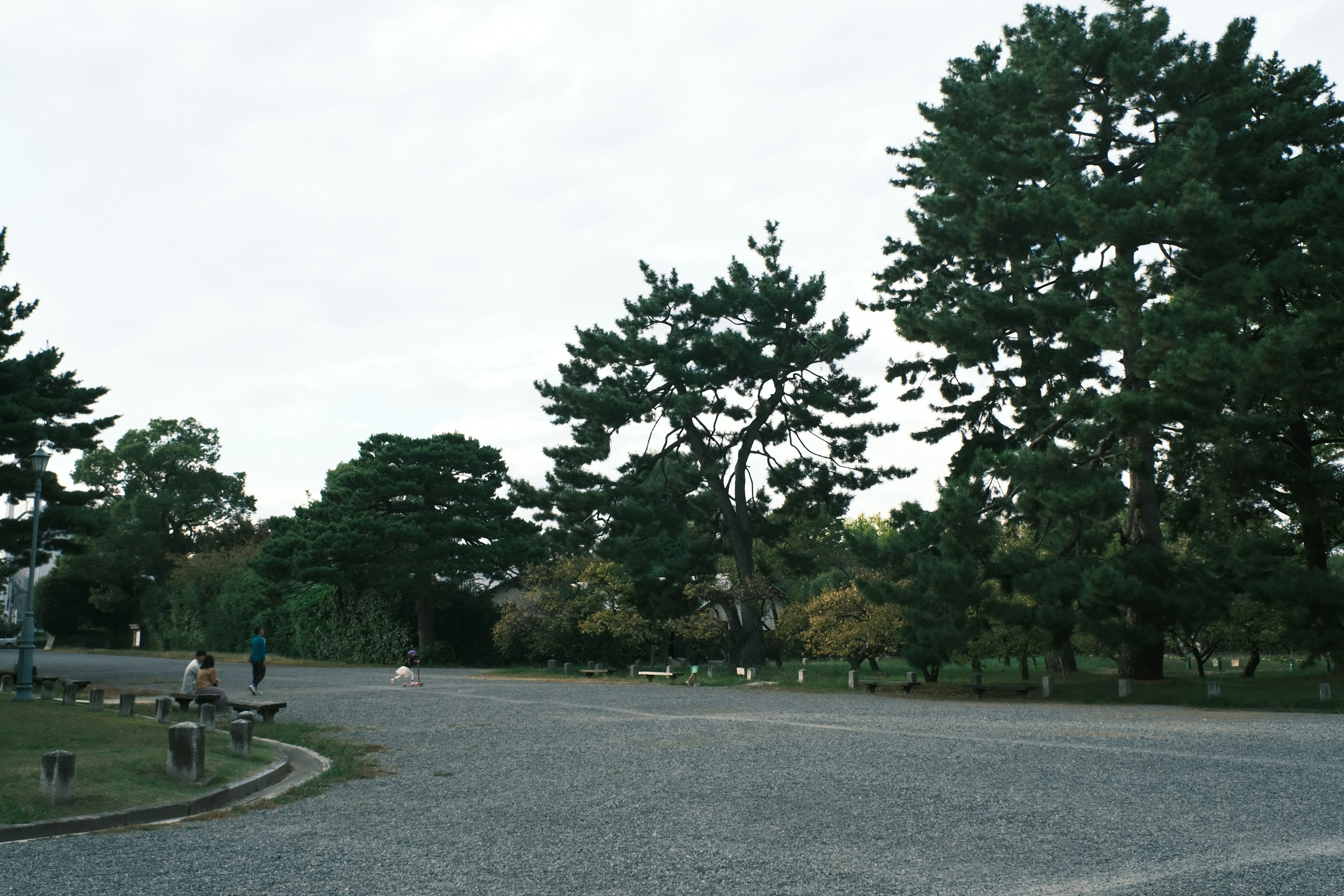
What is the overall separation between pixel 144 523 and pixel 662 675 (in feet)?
170

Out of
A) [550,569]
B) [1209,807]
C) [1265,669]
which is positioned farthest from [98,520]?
[1265,669]

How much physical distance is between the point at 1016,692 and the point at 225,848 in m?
20.2

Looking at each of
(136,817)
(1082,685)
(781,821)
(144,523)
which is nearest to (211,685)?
(136,817)

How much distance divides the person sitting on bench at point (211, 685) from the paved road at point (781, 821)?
128 inches

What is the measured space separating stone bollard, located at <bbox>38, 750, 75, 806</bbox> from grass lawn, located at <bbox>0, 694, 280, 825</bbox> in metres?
0.06

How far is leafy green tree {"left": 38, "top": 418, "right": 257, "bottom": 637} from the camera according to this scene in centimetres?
6281

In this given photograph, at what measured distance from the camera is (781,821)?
328 inches

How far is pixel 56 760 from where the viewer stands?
848 cm

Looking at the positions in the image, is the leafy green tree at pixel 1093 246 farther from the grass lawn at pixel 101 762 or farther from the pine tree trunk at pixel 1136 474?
the grass lawn at pixel 101 762

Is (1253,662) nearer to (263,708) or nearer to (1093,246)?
(1093,246)

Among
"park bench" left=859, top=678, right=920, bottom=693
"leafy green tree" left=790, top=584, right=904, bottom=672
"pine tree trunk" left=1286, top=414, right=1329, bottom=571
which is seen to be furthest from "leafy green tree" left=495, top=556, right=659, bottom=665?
"pine tree trunk" left=1286, top=414, right=1329, bottom=571

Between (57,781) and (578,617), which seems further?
(578,617)

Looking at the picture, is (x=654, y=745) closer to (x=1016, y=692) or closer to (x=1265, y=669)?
(x=1016, y=692)

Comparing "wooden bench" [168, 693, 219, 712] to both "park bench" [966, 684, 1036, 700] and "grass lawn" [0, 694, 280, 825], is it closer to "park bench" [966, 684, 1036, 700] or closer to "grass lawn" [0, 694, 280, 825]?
"grass lawn" [0, 694, 280, 825]
